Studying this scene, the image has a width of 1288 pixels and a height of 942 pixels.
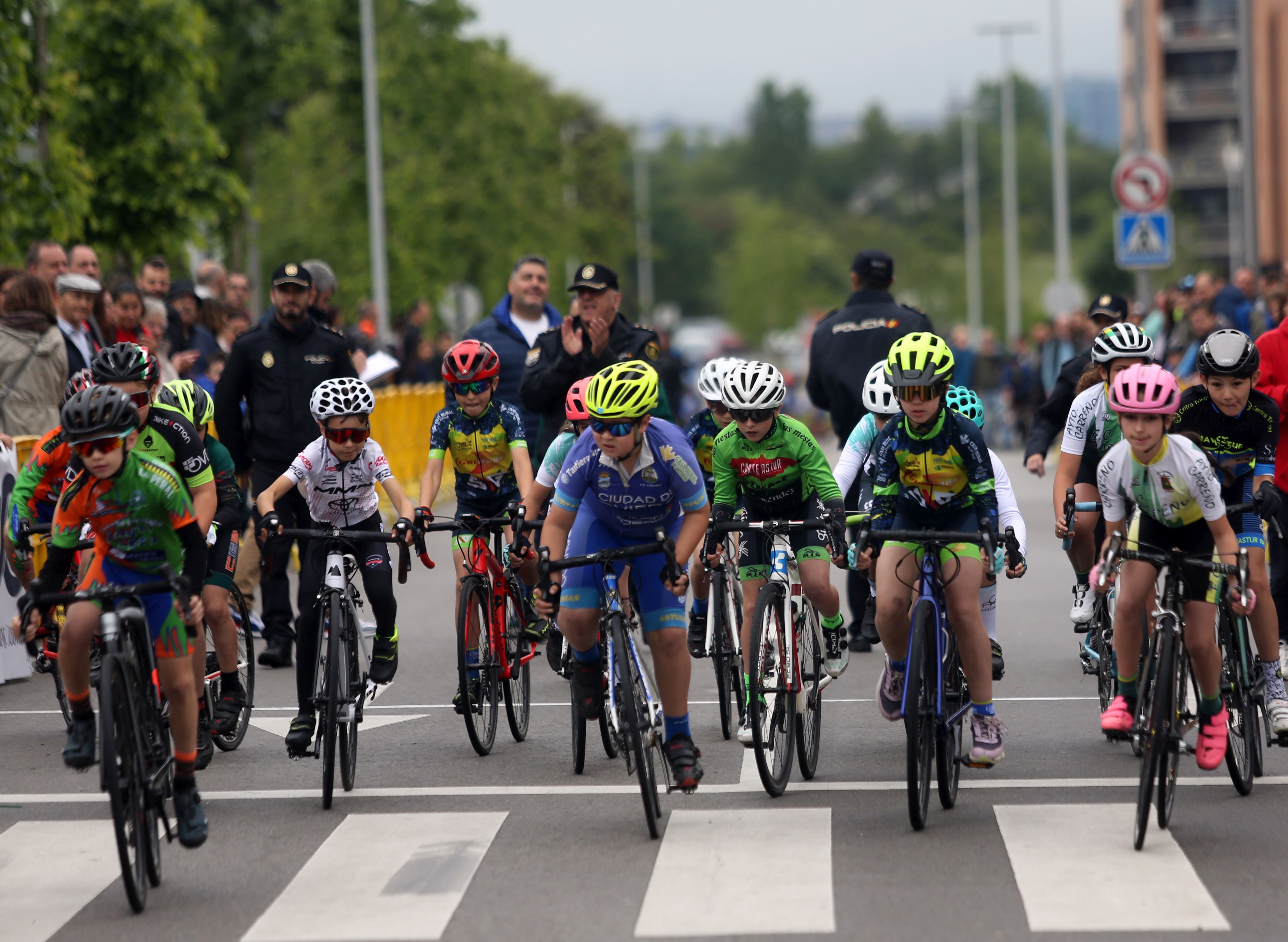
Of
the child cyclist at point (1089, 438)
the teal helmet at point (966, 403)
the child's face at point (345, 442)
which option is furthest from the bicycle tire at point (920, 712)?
the child's face at point (345, 442)

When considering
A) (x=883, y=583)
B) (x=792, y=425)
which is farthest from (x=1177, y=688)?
(x=792, y=425)

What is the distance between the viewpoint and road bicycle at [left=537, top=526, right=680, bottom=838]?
7.43 m

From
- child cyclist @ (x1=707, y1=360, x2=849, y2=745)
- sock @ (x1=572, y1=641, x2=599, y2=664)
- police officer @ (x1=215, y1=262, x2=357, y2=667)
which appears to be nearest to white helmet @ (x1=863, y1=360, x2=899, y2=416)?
child cyclist @ (x1=707, y1=360, x2=849, y2=745)

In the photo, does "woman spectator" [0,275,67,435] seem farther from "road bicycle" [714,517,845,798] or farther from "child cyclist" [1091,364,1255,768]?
"child cyclist" [1091,364,1255,768]

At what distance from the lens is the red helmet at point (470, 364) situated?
9867 millimetres

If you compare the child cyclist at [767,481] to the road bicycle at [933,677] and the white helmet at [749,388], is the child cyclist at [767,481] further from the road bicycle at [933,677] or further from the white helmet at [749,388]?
the road bicycle at [933,677]

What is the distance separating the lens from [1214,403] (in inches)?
337

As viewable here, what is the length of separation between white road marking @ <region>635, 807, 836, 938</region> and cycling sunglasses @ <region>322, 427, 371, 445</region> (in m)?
2.39

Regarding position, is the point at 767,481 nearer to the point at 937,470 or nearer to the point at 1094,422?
the point at 937,470

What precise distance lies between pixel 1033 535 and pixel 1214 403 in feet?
35.0

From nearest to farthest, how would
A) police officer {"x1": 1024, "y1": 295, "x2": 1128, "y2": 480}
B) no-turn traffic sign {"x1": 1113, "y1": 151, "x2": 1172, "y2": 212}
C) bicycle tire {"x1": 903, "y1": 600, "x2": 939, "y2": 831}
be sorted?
bicycle tire {"x1": 903, "y1": 600, "x2": 939, "y2": 831} → police officer {"x1": 1024, "y1": 295, "x2": 1128, "y2": 480} → no-turn traffic sign {"x1": 1113, "y1": 151, "x2": 1172, "y2": 212}

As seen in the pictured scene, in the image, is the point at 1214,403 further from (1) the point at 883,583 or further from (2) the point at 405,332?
(2) the point at 405,332

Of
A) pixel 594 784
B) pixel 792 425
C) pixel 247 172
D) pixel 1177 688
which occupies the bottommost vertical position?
pixel 594 784

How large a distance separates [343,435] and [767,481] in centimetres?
199
